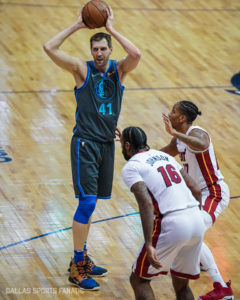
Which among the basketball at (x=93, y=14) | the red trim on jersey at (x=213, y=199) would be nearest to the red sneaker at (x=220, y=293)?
the red trim on jersey at (x=213, y=199)

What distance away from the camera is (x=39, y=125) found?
9016mm

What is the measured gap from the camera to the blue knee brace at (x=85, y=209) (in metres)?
5.88

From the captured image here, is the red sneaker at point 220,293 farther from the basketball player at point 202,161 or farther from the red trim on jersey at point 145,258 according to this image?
the red trim on jersey at point 145,258

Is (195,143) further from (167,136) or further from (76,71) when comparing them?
(167,136)

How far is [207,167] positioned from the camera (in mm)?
5910

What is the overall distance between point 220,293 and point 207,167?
1148 millimetres

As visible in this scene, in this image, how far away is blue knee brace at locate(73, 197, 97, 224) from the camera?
5.88m

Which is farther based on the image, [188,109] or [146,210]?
[188,109]

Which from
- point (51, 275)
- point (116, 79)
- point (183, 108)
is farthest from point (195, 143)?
point (51, 275)

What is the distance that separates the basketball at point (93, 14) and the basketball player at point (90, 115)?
0.06 metres

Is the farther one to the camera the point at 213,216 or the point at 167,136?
the point at 167,136

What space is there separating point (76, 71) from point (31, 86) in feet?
13.7

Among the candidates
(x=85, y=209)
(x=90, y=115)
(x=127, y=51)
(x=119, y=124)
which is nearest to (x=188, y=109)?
(x=127, y=51)

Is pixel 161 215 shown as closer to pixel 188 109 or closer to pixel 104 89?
pixel 188 109
